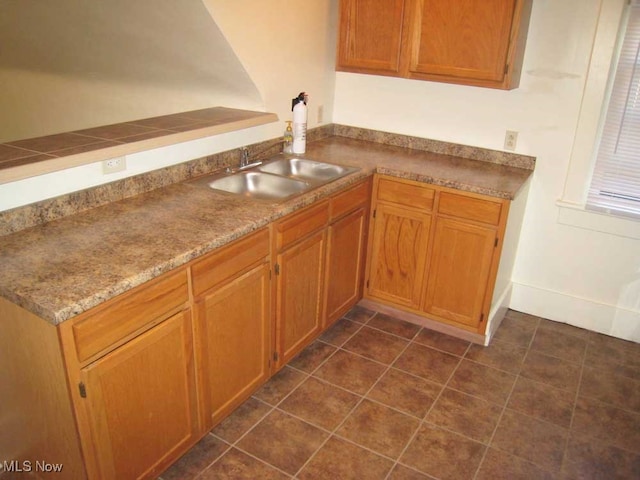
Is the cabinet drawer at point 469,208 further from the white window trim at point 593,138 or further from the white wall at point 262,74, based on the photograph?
the white wall at point 262,74

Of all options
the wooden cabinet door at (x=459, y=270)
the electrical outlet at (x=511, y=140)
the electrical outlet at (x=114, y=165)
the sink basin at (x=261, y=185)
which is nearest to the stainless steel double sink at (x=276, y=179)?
the sink basin at (x=261, y=185)

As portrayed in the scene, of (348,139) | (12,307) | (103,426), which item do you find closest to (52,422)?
(103,426)

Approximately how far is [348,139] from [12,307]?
235cm

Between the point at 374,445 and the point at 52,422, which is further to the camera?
the point at 374,445

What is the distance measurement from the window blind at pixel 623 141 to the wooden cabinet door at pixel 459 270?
725mm

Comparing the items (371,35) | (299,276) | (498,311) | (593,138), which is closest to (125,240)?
(299,276)

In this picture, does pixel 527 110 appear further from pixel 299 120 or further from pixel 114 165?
pixel 114 165

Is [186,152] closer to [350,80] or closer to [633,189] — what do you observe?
[350,80]

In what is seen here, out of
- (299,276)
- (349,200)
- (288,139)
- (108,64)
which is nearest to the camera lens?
(299,276)

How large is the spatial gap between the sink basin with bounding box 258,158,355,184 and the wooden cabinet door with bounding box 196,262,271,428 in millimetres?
805

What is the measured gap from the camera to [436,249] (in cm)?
284

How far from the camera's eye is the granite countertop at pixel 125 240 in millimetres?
1456

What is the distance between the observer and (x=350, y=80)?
3.36 m

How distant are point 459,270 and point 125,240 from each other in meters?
1.74
